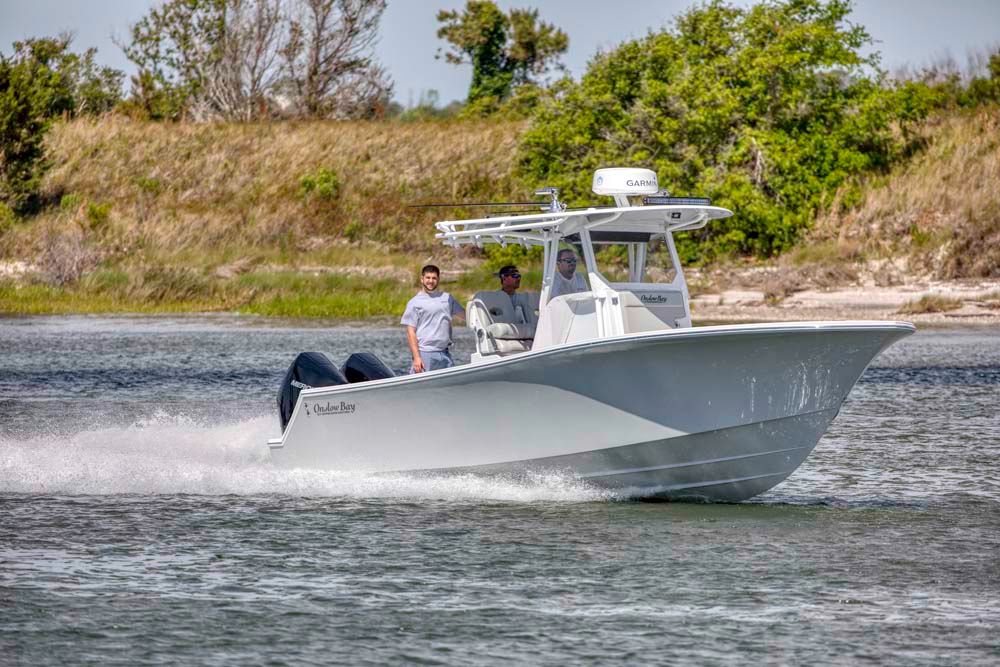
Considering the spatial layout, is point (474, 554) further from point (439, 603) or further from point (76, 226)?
point (76, 226)

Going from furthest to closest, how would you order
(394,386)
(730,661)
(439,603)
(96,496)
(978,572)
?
(96,496) < (394,386) < (978,572) < (439,603) < (730,661)

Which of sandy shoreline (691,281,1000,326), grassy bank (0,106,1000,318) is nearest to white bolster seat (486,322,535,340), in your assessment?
sandy shoreline (691,281,1000,326)

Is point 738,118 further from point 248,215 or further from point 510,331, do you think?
point 510,331

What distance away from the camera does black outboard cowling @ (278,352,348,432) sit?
1217 cm

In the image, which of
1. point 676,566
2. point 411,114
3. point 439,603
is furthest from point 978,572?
point 411,114

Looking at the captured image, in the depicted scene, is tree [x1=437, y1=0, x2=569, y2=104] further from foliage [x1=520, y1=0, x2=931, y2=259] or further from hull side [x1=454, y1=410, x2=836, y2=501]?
hull side [x1=454, y1=410, x2=836, y2=501]

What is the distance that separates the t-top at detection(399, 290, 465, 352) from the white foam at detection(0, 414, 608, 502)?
1.18 m

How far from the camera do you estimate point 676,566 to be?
30.6 ft

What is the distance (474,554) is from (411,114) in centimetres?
5733

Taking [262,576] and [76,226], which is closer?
[262,576]

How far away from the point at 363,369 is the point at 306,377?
1.55ft

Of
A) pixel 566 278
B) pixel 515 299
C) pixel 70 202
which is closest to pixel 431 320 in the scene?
pixel 515 299

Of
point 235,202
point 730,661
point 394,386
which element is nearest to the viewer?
point 730,661

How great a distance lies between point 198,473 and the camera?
13.0 metres
